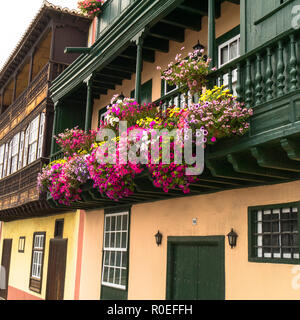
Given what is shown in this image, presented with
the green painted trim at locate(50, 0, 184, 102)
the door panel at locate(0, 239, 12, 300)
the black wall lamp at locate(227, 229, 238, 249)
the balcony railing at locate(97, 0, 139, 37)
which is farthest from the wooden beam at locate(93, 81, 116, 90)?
the door panel at locate(0, 239, 12, 300)

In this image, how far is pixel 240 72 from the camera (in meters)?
5.89

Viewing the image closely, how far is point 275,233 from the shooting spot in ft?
22.1

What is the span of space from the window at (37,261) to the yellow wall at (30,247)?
0.22 metres

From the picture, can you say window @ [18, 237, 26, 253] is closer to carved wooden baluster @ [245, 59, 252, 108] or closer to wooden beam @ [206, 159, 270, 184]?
wooden beam @ [206, 159, 270, 184]

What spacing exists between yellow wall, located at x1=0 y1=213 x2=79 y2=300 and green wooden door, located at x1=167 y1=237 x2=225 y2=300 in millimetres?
4984

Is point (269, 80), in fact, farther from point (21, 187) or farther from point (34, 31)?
point (34, 31)

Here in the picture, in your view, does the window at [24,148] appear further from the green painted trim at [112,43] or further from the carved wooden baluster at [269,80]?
the carved wooden baluster at [269,80]

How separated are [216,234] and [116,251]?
163 inches

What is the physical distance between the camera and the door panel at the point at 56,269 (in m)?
13.8

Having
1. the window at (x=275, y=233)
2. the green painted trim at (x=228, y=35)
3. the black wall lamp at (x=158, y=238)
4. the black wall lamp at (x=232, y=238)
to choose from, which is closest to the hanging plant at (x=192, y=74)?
the green painted trim at (x=228, y=35)

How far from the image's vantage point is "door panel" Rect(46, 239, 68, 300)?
45.2 ft

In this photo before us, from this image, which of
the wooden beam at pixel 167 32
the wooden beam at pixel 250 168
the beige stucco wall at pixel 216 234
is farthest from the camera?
the wooden beam at pixel 167 32

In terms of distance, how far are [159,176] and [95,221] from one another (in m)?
6.69

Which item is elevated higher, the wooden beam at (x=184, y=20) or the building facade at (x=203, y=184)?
the wooden beam at (x=184, y=20)
